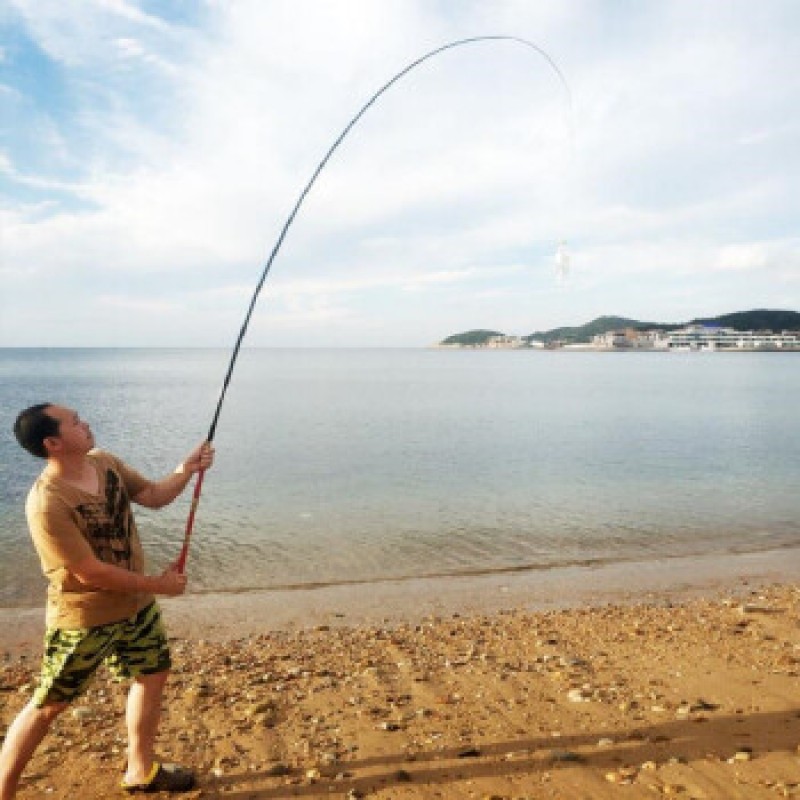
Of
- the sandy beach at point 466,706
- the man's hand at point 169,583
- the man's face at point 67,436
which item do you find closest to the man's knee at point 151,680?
the man's hand at point 169,583

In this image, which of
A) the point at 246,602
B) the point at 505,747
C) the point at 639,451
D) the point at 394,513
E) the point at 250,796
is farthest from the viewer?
the point at 639,451

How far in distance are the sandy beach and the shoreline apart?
0.34 feet

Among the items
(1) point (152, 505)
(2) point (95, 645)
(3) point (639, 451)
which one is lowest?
(3) point (639, 451)

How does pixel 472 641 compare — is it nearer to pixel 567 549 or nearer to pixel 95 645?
pixel 95 645

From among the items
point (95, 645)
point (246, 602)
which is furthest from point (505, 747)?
point (246, 602)

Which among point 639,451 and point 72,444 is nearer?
point 72,444

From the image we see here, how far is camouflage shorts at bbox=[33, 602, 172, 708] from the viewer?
11.9ft

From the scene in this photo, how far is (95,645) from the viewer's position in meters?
3.71

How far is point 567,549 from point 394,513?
4.39 m

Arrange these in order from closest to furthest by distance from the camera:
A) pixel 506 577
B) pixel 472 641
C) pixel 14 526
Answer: pixel 472 641, pixel 506 577, pixel 14 526

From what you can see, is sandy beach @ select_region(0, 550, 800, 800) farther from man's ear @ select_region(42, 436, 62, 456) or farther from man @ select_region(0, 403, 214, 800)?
man's ear @ select_region(42, 436, 62, 456)

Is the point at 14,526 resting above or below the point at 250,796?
below

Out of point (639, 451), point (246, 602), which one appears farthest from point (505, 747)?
point (639, 451)

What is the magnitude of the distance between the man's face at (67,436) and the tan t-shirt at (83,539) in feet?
0.50
